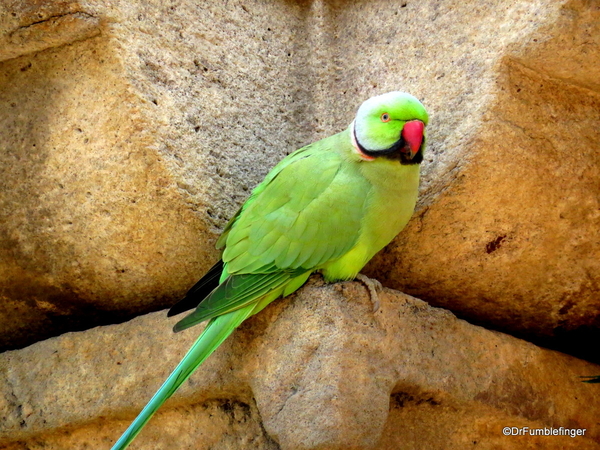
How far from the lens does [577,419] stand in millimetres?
2439

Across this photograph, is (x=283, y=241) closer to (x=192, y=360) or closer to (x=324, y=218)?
(x=324, y=218)

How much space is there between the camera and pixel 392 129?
2.23 metres

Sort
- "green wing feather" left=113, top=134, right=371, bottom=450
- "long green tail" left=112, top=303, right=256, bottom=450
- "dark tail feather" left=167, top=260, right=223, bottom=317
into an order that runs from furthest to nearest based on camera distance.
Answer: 1. "dark tail feather" left=167, top=260, right=223, bottom=317
2. "green wing feather" left=113, top=134, right=371, bottom=450
3. "long green tail" left=112, top=303, right=256, bottom=450

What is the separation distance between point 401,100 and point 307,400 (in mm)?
969

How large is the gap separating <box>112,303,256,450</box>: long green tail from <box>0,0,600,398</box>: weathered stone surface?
Result: 0.37 metres

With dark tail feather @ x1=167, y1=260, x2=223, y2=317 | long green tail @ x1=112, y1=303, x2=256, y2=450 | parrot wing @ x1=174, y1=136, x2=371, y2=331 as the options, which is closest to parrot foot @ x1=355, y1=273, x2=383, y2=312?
parrot wing @ x1=174, y1=136, x2=371, y2=331

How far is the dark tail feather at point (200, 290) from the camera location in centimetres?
234

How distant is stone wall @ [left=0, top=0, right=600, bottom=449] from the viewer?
229 centimetres

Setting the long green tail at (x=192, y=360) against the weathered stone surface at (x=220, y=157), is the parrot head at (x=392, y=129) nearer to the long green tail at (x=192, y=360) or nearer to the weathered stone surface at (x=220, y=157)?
the weathered stone surface at (x=220, y=157)

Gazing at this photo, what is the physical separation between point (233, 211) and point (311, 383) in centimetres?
70

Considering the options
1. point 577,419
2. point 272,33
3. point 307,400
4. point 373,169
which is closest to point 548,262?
point 577,419

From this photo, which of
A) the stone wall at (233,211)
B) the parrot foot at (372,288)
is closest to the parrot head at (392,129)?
the stone wall at (233,211)

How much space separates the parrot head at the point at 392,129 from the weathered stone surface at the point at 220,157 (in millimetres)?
235

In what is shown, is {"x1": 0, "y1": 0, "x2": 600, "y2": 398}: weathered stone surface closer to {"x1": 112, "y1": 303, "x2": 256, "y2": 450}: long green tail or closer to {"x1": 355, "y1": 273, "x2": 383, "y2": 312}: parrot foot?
{"x1": 355, "y1": 273, "x2": 383, "y2": 312}: parrot foot
